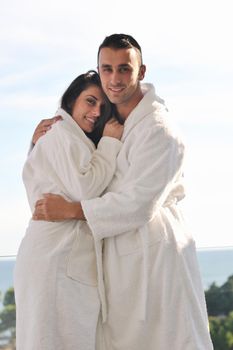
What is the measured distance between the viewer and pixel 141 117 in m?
3.10

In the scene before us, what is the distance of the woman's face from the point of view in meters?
3.14

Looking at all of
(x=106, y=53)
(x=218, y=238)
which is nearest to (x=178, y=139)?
(x=106, y=53)

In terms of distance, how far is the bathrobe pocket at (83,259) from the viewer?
304 cm

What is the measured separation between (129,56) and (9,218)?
8.78ft

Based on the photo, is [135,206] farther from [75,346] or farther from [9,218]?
[9,218]

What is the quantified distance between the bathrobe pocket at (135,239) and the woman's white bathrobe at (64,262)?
10 centimetres

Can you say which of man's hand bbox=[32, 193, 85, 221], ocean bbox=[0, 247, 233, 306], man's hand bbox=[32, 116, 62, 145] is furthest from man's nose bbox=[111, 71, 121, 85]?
ocean bbox=[0, 247, 233, 306]

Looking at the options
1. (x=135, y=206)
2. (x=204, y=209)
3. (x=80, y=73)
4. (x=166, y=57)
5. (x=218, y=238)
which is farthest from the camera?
(x=166, y=57)

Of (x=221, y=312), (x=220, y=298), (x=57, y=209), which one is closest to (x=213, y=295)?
(x=220, y=298)

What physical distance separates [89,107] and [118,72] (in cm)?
16

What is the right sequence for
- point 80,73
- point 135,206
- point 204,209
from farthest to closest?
1. point 204,209
2. point 80,73
3. point 135,206

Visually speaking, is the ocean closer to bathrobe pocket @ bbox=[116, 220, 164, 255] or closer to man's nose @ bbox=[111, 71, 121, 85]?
bathrobe pocket @ bbox=[116, 220, 164, 255]

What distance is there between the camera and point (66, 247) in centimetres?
303

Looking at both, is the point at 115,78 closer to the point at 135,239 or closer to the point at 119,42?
the point at 119,42
